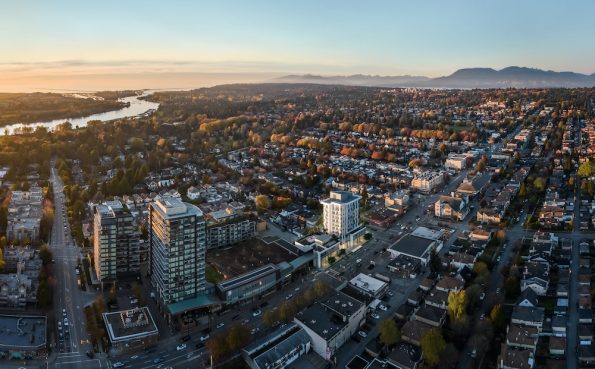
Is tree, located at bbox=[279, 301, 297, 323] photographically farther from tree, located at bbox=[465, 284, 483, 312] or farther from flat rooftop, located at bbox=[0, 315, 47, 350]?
flat rooftop, located at bbox=[0, 315, 47, 350]

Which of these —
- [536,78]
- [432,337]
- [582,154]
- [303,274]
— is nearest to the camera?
[432,337]

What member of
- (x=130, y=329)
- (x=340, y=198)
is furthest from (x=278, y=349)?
(x=340, y=198)

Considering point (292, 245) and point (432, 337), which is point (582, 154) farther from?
point (432, 337)

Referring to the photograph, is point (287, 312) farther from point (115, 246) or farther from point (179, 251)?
point (115, 246)

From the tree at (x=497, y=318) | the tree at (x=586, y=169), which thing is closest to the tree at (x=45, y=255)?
the tree at (x=497, y=318)

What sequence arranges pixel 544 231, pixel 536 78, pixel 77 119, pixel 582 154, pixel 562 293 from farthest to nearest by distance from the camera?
pixel 536 78, pixel 77 119, pixel 582 154, pixel 544 231, pixel 562 293

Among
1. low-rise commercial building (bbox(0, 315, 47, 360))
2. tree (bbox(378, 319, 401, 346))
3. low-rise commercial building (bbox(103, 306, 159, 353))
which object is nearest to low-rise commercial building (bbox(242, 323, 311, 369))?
tree (bbox(378, 319, 401, 346))

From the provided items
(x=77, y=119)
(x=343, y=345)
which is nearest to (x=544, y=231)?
(x=343, y=345)
